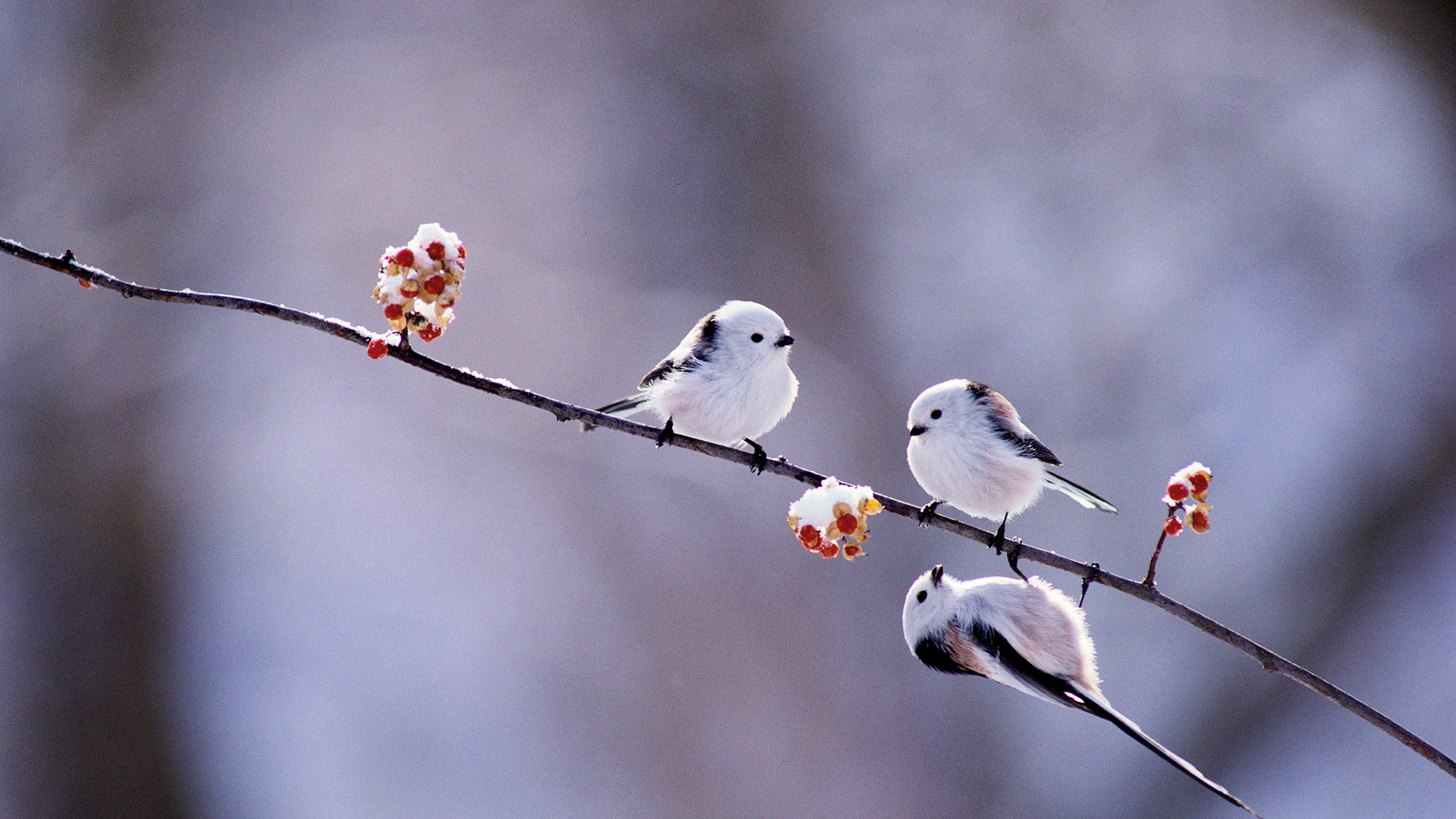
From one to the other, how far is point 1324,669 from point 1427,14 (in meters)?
1.73

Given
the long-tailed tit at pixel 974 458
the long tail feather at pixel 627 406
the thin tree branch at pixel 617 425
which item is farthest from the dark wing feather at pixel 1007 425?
the long tail feather at pixel 627 406

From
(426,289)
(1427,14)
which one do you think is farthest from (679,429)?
(1427,14)

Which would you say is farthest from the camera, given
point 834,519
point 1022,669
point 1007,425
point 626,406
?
point 626,406

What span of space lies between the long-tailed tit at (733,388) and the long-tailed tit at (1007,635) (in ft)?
0.81

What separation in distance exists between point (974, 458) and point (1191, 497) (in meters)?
0.31

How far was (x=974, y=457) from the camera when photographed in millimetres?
919

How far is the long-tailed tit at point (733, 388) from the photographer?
3.33ft

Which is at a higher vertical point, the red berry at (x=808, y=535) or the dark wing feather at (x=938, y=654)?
the dark wing feather at (x=938, y=654)

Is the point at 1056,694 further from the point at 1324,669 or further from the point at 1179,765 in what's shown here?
the point at 1324,669

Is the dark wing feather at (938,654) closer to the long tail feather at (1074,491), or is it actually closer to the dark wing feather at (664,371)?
the long tail feather at (1074,491)

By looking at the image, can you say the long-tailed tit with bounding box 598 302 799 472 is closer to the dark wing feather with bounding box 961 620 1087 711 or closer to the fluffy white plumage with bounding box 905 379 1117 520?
the fluffy white plumage with bounding box 905 379 1117 520

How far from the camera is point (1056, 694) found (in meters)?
0.80

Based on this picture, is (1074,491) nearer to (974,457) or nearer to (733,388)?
(974,457)

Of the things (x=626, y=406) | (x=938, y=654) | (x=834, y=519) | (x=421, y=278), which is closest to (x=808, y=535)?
(x=834, y=519)
